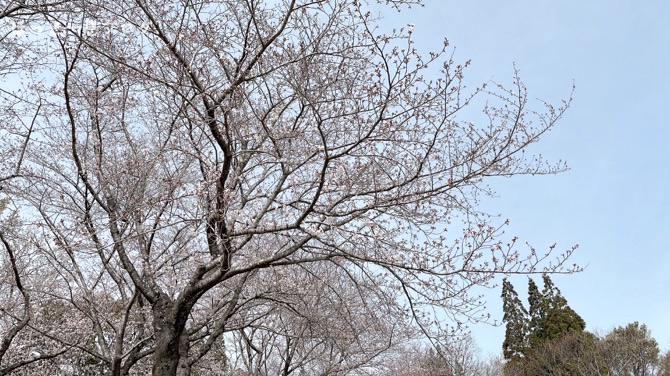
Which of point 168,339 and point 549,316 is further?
point 549,316

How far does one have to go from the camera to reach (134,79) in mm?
4527

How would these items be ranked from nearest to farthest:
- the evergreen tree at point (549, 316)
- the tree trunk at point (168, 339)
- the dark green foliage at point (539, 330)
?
1. the tree trunk at point (168, 339)
2. the dark green foliage at point (539, 330)
3. the evergreen tree at point (549, 316)

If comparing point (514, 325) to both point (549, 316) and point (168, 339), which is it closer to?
point (549, 316)

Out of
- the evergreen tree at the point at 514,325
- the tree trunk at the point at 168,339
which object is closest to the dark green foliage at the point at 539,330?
the evergreen tree at the point at 514,325

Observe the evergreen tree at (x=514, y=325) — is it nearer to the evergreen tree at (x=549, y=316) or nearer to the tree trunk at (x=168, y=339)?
the evergreen tree at (x=549, y=316)

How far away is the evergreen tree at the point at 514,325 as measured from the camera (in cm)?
2280

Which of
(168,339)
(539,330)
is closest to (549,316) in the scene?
(539,330)

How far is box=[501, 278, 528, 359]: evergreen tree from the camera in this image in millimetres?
22797

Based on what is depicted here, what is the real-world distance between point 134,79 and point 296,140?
175 centimetres

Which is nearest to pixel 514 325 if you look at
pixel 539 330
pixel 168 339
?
pixel 539 330

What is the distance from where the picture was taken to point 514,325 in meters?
23.1

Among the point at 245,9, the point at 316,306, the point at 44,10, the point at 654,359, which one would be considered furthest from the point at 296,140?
the point at 654,359

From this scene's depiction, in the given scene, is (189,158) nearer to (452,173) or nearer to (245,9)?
(245,9)

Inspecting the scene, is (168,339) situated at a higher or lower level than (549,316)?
lower
